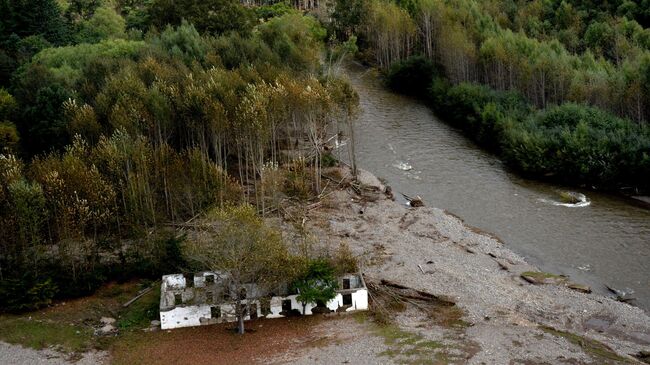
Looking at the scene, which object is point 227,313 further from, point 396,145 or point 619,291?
point 396,145

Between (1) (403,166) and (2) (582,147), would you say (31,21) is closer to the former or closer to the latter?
(1) (403,166)

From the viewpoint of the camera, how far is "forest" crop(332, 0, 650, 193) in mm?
63750

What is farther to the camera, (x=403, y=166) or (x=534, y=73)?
(x=534, y=73)

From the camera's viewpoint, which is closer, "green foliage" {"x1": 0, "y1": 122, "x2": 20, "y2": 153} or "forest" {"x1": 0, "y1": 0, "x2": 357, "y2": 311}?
"forest" {"x1": 0, "y1": 0, "x2": 357, "y2": 311}

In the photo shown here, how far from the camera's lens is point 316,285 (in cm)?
4072

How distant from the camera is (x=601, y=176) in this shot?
61.7 meters

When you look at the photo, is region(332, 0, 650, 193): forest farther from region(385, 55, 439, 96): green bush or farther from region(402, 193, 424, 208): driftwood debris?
region(402, 193, 424, 208): driftwood debris

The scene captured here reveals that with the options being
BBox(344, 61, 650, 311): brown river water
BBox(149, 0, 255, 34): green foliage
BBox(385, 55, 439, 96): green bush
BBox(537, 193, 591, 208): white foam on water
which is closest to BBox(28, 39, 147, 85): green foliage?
BBox(149, 0, 255, 34): green foliage

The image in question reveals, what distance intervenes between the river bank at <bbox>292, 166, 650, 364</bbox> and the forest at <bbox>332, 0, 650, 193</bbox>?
16303mm

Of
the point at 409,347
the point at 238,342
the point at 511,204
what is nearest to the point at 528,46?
the point at 511,204

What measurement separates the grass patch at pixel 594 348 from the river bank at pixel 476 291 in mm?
53

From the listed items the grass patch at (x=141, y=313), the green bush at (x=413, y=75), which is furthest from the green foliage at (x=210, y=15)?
the grass patch at (x=141, y=313)

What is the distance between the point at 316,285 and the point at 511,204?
26.4m

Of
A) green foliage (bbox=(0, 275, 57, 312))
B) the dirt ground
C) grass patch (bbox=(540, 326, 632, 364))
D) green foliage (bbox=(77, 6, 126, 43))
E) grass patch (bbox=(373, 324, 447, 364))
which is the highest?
green foliage (bbox=(77, 6, 126, 43))
